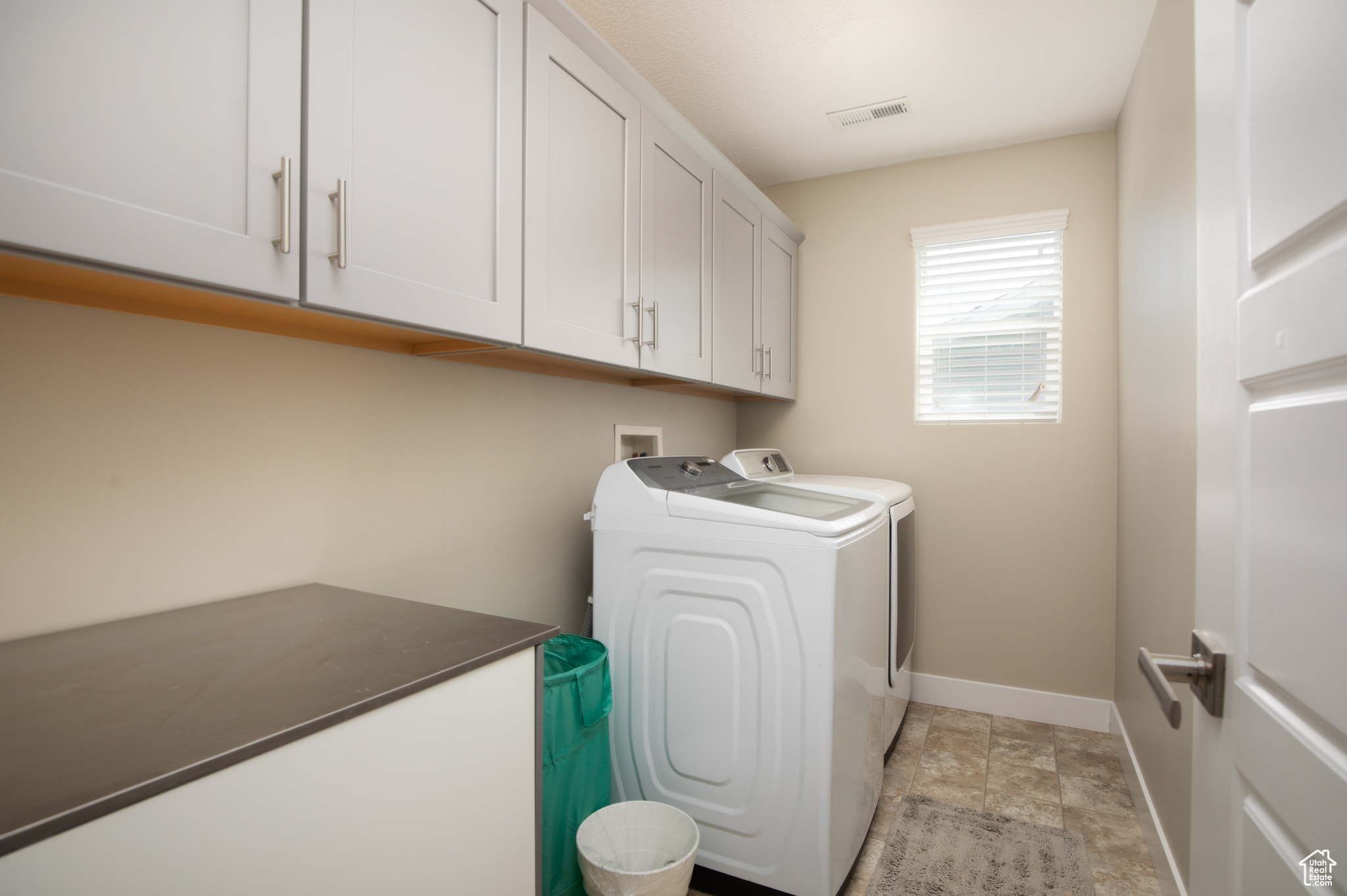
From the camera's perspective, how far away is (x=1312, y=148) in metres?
0.54

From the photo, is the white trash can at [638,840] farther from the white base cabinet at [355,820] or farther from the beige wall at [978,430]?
the beige wall at [978,430]

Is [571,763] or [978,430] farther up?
[978,430]

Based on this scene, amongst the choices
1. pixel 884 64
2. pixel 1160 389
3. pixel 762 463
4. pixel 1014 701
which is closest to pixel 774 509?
pixel 762 463

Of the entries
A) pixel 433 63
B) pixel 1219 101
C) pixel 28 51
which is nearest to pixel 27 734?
pixel 28 51

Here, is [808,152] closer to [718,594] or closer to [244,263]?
[718,594]

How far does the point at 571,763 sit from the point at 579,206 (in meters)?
1.37

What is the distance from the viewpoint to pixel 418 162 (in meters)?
1.15

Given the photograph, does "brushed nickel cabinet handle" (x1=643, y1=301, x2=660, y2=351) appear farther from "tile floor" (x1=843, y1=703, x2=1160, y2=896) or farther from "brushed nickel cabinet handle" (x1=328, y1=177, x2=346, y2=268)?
"tile floor" (x1=843, y1=703, x2=1160, y2=896)

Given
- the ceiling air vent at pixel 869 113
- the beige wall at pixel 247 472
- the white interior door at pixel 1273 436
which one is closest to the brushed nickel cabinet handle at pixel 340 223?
the beige wall at pixel 247 472

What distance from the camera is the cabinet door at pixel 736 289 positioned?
2.36 metres

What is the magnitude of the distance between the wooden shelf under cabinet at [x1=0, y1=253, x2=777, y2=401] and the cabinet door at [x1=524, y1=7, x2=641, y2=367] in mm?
116

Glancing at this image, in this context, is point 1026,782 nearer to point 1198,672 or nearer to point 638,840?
point 638,840

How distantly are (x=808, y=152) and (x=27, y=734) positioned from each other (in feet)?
10.3

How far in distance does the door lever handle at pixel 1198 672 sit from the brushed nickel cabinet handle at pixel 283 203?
126 centimetres
